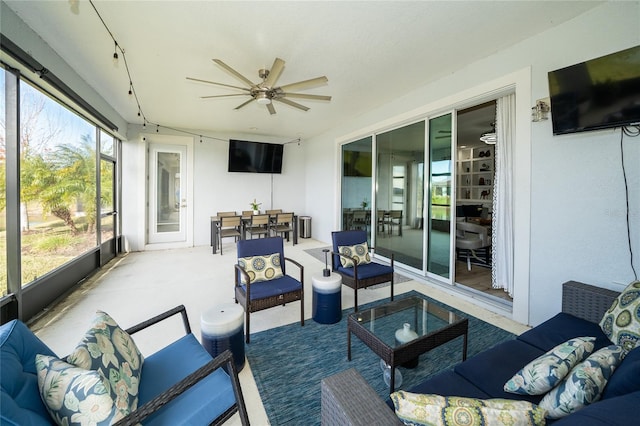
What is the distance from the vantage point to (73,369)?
3.00 ft

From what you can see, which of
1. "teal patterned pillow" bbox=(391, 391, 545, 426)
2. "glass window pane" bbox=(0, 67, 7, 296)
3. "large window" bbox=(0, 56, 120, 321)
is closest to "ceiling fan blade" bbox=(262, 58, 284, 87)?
"large window" bbox=(0, 56, 120, 321)

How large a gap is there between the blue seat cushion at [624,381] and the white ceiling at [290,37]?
262cm

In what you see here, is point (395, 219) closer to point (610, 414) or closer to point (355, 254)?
point (355, 254)

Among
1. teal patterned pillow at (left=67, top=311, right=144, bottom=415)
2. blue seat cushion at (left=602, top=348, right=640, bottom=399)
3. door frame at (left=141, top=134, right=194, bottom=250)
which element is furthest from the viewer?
door frame at (left=141, top=134, right=194, bottom=250)

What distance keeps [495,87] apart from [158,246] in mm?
7068

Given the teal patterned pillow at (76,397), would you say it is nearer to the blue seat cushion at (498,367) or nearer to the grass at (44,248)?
the blue seat cushion at (498,367)

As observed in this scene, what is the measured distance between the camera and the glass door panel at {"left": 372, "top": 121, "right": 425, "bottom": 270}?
4035mm

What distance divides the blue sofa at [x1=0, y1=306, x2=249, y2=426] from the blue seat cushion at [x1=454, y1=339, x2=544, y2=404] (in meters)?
1.15

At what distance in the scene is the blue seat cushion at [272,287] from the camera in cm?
238

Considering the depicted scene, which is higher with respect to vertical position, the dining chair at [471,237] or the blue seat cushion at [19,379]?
the dining chair at [471,237]

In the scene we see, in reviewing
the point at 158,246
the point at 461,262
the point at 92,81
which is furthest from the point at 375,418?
the point at 158,246

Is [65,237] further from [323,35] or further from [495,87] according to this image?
[495,87]

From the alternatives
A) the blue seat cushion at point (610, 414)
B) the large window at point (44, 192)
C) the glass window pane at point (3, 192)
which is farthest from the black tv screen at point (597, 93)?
the glass window pane at point (3, 192)

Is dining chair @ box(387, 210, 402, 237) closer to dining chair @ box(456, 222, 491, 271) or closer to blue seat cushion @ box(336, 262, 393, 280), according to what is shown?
dining chair @ box(456, 222, 491, 271)
